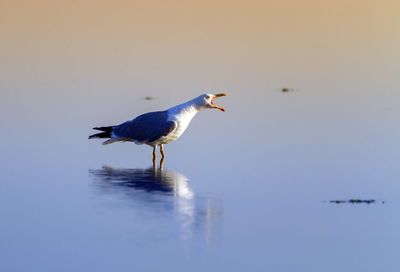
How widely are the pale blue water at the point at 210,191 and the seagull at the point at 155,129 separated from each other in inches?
9.6

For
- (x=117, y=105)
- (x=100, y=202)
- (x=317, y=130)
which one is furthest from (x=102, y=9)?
(x=100, y=202)

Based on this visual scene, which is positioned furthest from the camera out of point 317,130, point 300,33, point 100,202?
point 300,33

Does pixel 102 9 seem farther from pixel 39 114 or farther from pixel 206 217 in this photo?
pixel 206 217

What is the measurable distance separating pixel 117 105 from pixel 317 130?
374 centimetres

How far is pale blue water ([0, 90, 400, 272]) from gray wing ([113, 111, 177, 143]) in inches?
11.8

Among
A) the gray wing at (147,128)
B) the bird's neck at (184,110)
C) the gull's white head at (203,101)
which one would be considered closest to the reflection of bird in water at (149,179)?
the gray wing at (147,128)

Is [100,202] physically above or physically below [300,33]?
below

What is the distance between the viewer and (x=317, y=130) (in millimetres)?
17297

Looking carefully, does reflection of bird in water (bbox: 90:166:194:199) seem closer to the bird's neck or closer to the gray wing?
the gray wing

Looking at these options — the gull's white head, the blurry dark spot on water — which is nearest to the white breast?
the gull's white head

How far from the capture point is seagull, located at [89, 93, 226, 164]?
15555mm

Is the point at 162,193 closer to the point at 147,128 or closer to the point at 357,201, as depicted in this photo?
the point at 357,201

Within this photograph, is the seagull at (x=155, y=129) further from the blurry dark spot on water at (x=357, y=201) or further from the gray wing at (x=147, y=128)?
the blurry dark spot on water at (x=357, y=201)

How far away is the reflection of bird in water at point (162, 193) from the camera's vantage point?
36.7 feet
